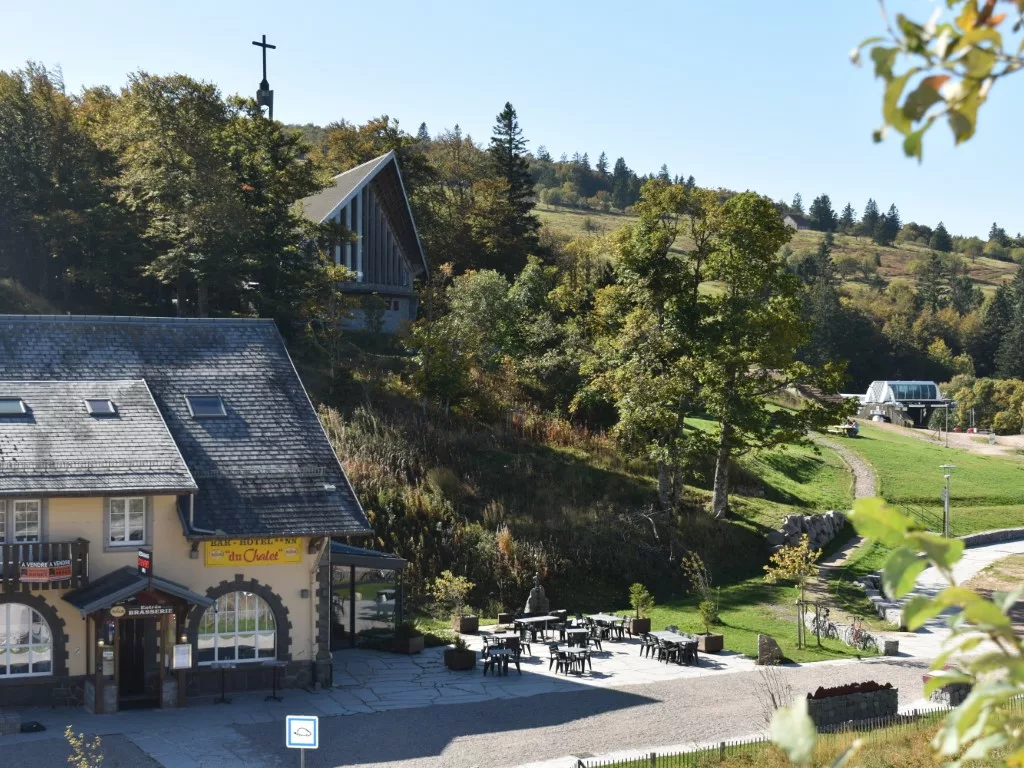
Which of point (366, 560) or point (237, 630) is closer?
point (237, 630)

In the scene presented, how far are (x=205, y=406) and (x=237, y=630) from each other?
526 centimetres

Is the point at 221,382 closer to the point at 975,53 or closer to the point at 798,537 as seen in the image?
the point at 798,537

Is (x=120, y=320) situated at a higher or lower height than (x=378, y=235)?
lower

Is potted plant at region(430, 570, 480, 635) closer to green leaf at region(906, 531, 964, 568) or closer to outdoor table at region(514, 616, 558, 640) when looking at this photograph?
outdoor table at region(514, 616, 558, 640)

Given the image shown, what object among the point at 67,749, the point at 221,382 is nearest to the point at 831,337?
the point at 221,382

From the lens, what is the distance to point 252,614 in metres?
24.8

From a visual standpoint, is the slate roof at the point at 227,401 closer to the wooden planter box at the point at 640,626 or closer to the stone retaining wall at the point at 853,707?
the wooden planter box at the point at 640,626

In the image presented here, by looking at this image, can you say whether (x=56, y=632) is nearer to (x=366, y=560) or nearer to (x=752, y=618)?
(x=366, y=560)

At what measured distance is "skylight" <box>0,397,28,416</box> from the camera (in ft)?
80.4

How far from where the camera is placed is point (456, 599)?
31859 millimetres

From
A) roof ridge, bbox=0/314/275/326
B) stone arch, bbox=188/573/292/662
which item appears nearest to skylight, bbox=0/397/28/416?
roof ridge, bbox=0/314/275/326

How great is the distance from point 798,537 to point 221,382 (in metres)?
21.6

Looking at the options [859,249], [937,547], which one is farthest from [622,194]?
[937,547]

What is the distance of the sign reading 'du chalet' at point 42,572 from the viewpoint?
22594mm
